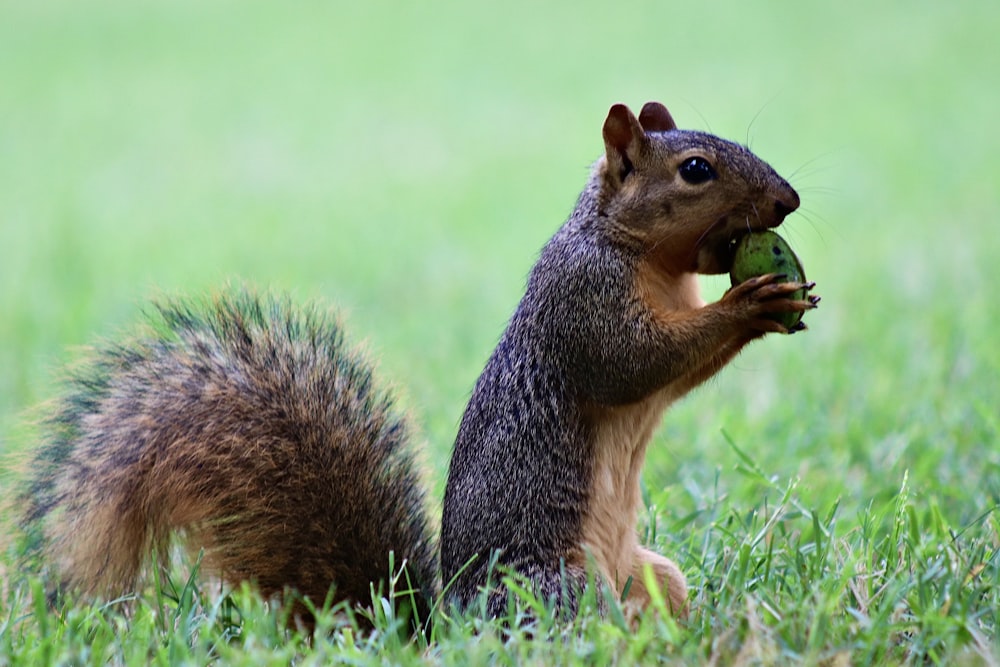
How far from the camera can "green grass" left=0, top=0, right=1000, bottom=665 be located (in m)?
2.19

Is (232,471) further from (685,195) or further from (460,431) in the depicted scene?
(685,195)

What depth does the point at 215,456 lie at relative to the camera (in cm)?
249

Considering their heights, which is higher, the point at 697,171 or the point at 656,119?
the point at 656,119

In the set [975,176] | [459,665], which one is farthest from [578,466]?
[975,176]

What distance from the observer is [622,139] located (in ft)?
8.91

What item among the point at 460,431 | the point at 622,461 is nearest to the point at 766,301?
the point at 622,461

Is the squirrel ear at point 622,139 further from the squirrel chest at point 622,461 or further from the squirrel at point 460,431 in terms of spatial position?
the squirrel chest at point 622,461

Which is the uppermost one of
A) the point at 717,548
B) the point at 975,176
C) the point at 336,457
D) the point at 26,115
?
the point at 26,115

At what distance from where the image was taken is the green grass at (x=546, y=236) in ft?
7.18

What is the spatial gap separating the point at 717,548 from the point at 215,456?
3.64 feet

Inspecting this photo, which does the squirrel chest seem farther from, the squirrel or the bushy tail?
the bushy tail

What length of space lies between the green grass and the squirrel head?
622 millimetres

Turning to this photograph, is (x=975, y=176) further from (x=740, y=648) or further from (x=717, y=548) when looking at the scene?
(x=740, y=648)

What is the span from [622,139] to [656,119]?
0.30 meters
